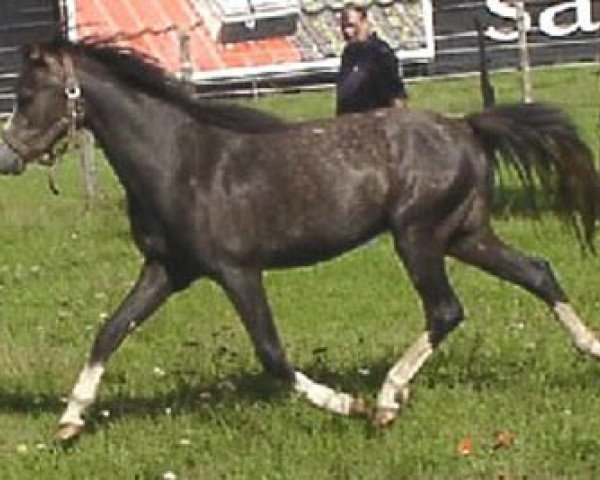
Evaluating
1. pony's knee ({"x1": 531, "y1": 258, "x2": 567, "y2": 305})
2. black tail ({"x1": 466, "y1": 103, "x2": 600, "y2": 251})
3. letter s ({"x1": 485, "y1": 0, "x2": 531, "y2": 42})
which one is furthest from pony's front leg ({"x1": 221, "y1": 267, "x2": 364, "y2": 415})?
letter s ({"x1": 485, "y1": 0, "x2": 531, "y2": 42})

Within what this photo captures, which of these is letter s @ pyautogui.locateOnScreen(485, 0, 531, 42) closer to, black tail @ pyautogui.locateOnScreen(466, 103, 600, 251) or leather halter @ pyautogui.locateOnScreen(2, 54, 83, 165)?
black tail @ pyautogui.locateOnScreen(466, 103, 600, 251)

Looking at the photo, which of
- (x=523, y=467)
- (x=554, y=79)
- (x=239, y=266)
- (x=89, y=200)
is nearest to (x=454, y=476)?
(x=523, y=467)

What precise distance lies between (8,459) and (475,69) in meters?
21.7

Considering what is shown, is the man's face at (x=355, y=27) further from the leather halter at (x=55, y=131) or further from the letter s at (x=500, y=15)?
the letter s at (x=500, y=15)

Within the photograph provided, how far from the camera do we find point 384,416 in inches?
336

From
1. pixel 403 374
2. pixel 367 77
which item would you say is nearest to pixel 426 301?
pixel 403 374

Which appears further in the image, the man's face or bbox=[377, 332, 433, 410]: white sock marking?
the man's face

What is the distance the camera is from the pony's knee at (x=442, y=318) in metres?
9.03

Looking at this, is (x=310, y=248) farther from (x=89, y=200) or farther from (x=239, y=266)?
(x=89, y=200)

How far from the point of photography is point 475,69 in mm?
29438

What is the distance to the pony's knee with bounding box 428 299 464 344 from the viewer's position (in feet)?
29.6

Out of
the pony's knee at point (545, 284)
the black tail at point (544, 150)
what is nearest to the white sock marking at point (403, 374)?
the pony's knee at point (545, 284)

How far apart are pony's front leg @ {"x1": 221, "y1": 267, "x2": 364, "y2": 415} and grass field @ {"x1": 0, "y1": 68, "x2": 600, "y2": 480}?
13cm

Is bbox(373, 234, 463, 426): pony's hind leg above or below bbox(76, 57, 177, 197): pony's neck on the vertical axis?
below
